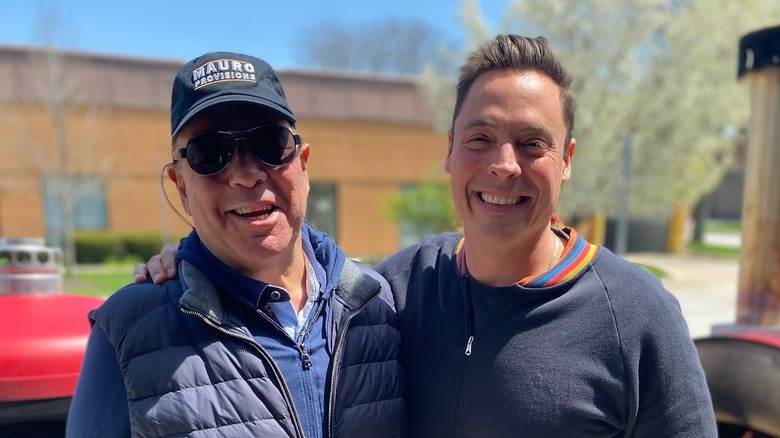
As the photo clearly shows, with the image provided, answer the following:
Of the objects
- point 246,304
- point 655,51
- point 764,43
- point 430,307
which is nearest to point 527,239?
point 430,307

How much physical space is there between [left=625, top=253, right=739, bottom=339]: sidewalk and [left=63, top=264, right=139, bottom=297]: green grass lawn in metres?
8.67

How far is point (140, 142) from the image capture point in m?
17.0

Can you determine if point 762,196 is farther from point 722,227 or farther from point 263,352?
point 722,227

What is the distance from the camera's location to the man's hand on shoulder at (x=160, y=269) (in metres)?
1.67

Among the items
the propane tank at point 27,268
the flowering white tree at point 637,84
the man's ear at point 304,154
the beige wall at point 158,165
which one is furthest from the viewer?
the beige wall at point 158,165

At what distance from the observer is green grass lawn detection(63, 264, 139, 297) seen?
10.2 m

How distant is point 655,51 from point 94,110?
14123 millimetres

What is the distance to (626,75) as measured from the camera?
11.9 m

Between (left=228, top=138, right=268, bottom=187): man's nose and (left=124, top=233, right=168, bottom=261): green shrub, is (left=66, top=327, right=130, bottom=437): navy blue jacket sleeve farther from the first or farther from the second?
(left=124, top=233, right=168, bottom=261): green shrub

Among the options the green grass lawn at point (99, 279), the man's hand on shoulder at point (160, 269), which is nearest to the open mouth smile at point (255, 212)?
the man's hand on shoulder at point (160, 269)

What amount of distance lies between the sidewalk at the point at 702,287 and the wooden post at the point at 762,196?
263cm

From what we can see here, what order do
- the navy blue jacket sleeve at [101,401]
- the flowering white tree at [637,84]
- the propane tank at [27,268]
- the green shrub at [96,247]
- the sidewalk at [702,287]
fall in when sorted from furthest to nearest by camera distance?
the green shrub at [96,247]
the flowering white tree at [637,84]
the sidewalk at [702,287]
the propane tank at [27,268]
the navy blue jacket sleeve at [101,401]

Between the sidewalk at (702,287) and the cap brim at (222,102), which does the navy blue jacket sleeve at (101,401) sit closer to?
the cap brim at (222,102)

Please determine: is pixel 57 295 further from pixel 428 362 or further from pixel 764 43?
pixel 764 43
